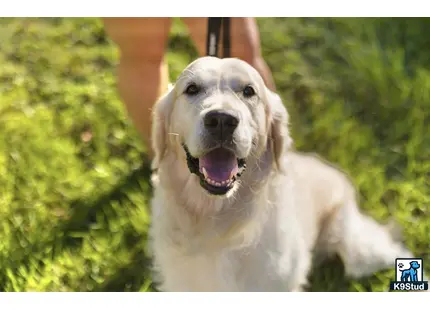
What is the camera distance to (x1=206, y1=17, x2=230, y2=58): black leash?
2117mm

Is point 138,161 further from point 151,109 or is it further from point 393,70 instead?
point 393,70

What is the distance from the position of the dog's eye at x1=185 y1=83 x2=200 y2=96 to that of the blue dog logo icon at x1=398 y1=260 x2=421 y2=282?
3.72 feet

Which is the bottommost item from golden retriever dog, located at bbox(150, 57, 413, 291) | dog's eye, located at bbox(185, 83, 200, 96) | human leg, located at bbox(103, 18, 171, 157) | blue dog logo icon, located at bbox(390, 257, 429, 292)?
blue dog logo icon, located at bbox(390, 257, 429, 292)

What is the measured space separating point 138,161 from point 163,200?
531 millimetres

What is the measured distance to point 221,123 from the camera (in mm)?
1717

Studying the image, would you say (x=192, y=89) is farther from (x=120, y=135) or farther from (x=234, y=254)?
(x=120, y=135)

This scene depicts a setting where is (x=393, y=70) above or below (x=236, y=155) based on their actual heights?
above

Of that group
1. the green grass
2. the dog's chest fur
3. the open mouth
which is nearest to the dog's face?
the open mouth

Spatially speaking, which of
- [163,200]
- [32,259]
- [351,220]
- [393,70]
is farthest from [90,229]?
[393,70]

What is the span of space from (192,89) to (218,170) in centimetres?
28

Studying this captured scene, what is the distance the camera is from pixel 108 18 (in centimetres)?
223

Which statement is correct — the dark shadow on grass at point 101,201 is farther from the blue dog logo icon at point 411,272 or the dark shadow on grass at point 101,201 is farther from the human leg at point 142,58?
the blue dog logo icon at point 411,272

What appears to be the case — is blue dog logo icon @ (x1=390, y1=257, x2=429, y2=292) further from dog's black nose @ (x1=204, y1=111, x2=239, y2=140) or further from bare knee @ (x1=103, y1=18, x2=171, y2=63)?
bare knee @ (x1=103, y1=18, x2=171, y2=63)
